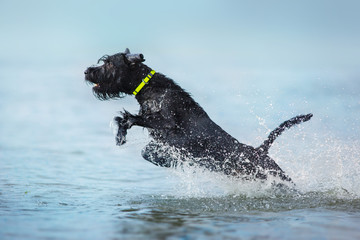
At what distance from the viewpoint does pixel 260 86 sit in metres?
18.4

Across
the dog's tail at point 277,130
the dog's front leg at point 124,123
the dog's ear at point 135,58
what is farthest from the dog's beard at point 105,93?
the dog's tail at point 277,130

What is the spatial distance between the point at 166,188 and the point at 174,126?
135 cm

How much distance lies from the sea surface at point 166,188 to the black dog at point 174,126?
0.24m

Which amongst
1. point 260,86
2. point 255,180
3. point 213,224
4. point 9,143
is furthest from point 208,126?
point 260,86

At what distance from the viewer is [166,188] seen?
783 centimetres

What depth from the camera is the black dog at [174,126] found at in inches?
268

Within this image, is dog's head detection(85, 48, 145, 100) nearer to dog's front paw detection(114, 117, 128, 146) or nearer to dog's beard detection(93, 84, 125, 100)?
dog's beard detection(93, 84, 125, 100)

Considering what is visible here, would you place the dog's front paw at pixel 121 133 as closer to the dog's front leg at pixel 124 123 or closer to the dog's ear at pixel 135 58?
the dog's front leg at pixel 124 123

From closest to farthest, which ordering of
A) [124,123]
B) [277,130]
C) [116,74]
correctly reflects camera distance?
[124,123] → [277,130] → [116,74]

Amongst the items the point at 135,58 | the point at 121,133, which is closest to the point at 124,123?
the point at 121,133

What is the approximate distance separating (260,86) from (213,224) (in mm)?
13682

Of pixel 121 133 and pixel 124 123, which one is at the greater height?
pixel 124 123

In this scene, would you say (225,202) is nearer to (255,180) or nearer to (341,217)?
(255,180)

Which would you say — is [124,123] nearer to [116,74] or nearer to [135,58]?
[116,74]
